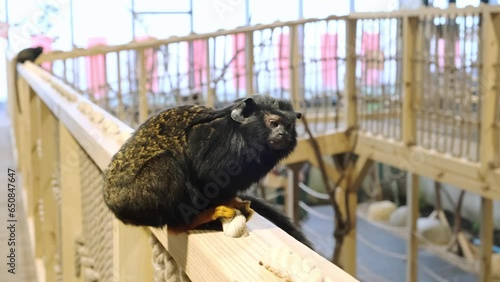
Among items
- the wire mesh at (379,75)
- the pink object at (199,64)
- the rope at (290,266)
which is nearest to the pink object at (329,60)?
the wire mesh at (379,75)

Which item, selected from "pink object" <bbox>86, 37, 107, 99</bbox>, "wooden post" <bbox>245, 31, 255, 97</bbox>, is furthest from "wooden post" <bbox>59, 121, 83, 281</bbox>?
"pink object" <bbox>86, 37, 107, 99</bbox>

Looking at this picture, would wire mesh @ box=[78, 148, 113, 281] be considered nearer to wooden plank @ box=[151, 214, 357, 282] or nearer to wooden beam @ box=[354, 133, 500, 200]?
wooden plank @ box=[151, 214, 357, 282]

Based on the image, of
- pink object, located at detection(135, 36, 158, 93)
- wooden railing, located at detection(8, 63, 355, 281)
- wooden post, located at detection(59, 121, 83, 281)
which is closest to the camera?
wooden railing, located at detection(8, 63, 355, 281)

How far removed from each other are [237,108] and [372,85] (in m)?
Result: 3.80

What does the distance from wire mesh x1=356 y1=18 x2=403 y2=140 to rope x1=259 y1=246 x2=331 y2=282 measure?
3.62m

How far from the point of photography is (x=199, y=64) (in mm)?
4289

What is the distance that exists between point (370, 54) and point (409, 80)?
0.56 metres

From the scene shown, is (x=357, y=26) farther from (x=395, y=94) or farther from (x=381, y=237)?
(x=381, y=237)

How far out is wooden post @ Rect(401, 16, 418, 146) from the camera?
3.82 meters

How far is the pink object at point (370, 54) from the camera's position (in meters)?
4.33

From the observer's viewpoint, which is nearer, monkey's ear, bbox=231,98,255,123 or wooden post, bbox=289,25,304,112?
monkey's ear, bbox=231,98,255,123

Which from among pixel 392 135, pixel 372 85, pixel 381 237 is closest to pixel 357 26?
pixel 372 85

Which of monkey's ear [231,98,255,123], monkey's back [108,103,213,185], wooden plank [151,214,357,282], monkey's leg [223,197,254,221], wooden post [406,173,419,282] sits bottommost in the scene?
wooden post [406,173,419,282]

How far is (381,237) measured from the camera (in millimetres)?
6320
